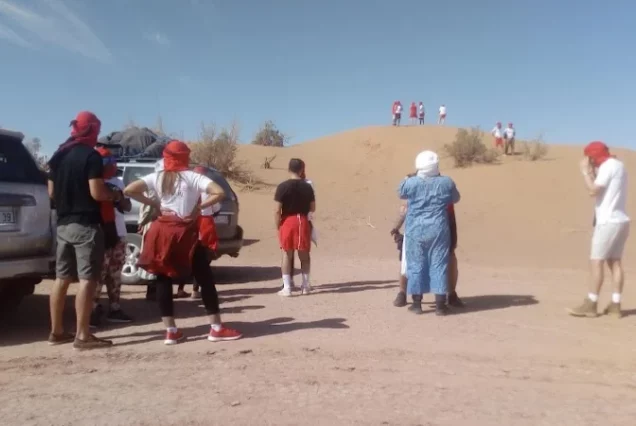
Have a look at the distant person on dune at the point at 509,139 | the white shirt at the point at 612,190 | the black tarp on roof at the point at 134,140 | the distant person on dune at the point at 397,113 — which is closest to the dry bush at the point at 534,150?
the distant person on dune at the point at 509,139

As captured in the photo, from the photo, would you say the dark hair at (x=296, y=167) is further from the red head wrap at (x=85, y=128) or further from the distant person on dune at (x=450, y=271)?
the red head wrap at (x=85, y=128)

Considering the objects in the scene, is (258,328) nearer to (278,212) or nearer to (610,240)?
(278,212)

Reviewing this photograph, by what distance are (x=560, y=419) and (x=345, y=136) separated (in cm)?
3789

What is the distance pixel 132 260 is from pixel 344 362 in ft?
16.0

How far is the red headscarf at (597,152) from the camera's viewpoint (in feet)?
21.7

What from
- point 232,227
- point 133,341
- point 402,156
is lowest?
point 133,341

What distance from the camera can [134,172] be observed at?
9594mm

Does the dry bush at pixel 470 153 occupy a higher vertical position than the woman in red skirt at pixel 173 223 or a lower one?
higher

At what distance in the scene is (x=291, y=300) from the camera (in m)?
7.87

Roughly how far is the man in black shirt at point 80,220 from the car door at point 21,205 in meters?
0.44

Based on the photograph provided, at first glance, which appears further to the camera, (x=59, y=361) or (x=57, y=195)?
(x=57, y=195)

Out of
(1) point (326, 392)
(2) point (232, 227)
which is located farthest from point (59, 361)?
(2) point (232, 227)

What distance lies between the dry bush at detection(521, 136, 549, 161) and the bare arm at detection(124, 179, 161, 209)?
28.2 meters

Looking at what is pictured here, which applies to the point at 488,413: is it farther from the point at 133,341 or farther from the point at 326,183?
the point at 326,183
